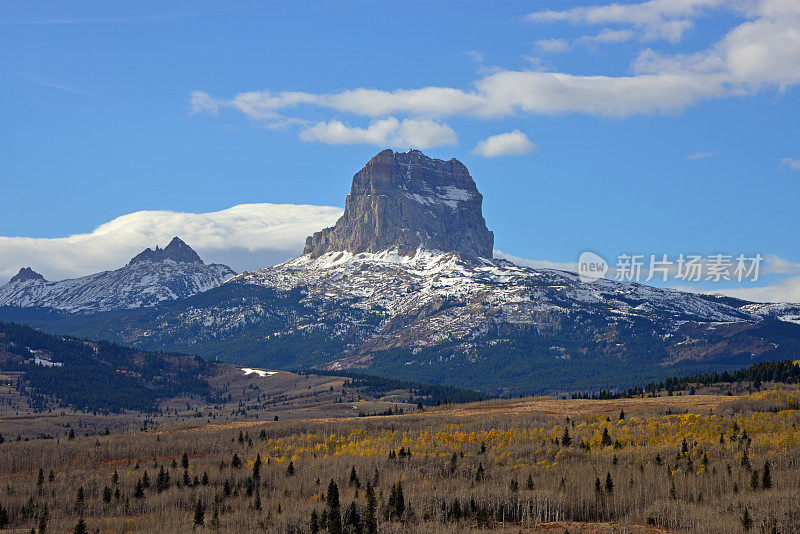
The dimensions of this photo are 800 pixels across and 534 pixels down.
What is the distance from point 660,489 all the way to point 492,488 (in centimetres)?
3258

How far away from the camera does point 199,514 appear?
18675cm

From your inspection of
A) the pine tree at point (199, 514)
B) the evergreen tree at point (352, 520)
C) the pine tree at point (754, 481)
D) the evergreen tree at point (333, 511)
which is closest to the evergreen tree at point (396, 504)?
the evergreen tree at point (352, 520)

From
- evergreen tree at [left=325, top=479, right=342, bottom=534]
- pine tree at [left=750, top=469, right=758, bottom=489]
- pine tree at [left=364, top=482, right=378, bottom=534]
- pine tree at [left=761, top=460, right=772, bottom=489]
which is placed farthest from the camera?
pine tree at [left=761, top=460, right=772, bottom=489]

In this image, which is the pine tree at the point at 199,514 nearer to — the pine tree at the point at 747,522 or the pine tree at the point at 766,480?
the pine tree at the point at 747,522

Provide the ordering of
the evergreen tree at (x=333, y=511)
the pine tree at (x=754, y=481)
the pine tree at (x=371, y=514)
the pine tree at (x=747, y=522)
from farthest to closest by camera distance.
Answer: the pine tree at (x=754, y=481) → the pine tree at (x=371, y=514) → the evergreen tree at (x=333, y=511) → the pine tree at (x=747, y=522)

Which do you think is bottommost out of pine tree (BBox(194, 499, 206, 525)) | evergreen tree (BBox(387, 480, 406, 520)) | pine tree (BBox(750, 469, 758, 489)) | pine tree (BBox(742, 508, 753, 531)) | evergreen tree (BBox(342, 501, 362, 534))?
pine tree (BBox(194, 499, 206, 525))

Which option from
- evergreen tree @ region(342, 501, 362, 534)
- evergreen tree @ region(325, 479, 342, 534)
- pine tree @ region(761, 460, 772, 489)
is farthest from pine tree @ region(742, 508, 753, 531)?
evergreen tree @ region(325, 479, 342, 534)

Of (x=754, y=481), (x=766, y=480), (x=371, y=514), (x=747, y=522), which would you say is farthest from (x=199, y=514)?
(x=766, y=480)

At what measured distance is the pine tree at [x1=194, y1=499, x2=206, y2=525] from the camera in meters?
183

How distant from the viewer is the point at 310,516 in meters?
181

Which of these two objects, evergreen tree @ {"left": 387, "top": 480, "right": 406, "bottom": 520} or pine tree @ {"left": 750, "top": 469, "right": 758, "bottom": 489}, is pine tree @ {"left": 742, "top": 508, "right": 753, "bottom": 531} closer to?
pine tree @ {"left": 750, "top": 469, "right": 758, "bottom": 489}

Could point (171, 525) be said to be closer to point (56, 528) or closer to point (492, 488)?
point (56, 528)

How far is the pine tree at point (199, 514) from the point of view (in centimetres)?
18338

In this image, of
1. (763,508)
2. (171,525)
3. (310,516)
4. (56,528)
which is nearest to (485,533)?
(310,516)
